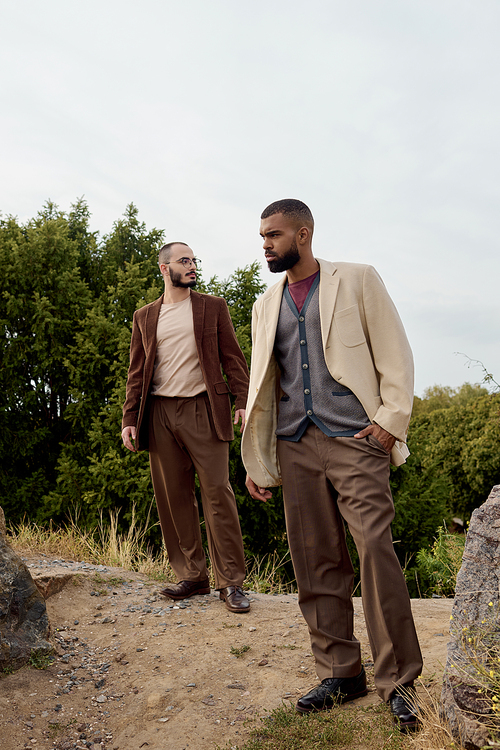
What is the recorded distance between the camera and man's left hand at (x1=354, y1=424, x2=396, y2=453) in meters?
2.79

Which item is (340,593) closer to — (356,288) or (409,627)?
(409,627)

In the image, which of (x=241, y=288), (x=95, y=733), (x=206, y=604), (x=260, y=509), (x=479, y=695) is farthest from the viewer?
(x=241, y=288)

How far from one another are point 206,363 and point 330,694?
234 centimetres

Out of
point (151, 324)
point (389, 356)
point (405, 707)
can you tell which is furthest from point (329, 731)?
point (151, 324)

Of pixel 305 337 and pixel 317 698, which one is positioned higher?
pixel 305 337

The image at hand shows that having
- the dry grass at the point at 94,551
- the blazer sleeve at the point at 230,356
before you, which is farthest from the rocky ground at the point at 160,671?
the blazer sleeve at the point at 230,356

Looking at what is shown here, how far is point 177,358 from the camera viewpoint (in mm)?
4590

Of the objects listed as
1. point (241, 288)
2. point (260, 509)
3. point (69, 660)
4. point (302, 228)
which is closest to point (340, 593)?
point (302, 228)

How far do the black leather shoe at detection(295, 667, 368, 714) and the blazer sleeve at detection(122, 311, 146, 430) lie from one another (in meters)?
2.41

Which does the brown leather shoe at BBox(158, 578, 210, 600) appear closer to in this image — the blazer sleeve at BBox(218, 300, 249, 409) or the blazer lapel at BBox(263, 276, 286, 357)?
the blazer sleeve at BBox(218, 300, 249, 409)

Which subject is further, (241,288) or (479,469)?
(479,469)

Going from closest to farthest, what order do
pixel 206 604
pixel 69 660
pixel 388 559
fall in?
pixel 388 559 < pixel 69 660 < pixel 206 604

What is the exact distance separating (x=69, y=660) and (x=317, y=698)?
1806mm

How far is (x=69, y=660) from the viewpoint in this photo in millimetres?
3984
